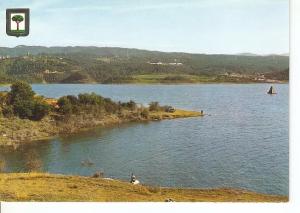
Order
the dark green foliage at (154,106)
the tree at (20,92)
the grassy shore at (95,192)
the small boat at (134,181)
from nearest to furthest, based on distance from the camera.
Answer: the grassy shore at (95,192)
the small boat at (134,181)
the dark green foliage at (154,106)
the tree at (20,92)

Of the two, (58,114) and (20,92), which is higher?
(20,92)

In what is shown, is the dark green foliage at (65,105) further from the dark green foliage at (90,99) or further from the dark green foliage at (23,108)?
the dark green foliage at (23,108)

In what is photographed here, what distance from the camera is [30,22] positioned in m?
6.05

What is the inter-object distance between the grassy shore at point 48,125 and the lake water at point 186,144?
6 cm

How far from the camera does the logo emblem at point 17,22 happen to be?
5.93 metres

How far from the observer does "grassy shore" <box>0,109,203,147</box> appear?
612 centimetres

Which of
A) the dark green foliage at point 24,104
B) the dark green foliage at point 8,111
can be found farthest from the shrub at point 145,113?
the dark green foliage at point 8,111

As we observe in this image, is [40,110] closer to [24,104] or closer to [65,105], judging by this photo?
[24,104]

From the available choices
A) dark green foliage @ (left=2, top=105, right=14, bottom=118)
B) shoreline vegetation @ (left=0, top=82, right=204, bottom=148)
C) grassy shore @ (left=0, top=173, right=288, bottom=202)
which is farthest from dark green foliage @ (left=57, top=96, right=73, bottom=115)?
grassy shore @ (left=0, top=173, right=288, bottom=202)

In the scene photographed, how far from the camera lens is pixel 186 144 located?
19.8ft

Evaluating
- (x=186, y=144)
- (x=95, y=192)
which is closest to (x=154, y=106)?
(x=186, y=144)

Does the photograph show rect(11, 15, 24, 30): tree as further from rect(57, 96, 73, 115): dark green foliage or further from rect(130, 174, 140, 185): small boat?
rect(130, 174, 140, 185): small boat

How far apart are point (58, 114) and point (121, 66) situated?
2.47 feet
